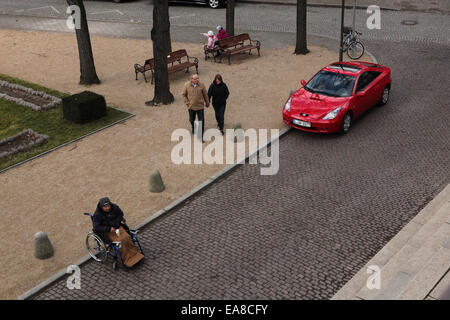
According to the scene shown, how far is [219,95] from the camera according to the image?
13.3m

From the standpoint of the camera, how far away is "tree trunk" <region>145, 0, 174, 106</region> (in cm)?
1552

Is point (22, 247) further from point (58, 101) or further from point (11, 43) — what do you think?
point (11, 43)

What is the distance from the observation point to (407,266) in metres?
8.11

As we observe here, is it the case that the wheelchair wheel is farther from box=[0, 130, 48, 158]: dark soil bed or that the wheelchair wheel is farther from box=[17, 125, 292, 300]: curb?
box=[0, 130, 48, 158]: dark soil bed

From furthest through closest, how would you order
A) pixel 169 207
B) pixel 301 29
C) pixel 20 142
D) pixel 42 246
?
pixel 301 29
pixel 20 142
pixel 169 207
pixel 42 246

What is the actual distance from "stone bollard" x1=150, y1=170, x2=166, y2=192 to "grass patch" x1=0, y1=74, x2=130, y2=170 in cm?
389

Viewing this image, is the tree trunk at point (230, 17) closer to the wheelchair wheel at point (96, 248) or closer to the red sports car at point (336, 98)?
the red sports car at point (336, 98)

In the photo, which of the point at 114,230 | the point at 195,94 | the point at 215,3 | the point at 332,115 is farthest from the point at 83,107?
the point at 215,3

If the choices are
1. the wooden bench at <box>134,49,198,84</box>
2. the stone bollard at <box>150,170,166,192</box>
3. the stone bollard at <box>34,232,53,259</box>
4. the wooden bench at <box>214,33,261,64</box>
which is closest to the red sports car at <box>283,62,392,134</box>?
the stone bollard at <box>150,170,166,192</box>

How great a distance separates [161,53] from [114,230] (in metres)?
→ 8.66

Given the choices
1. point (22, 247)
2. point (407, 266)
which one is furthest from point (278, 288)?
point (22, 247)

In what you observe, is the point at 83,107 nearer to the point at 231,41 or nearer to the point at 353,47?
the point at 231,41

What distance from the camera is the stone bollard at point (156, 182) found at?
10.8m

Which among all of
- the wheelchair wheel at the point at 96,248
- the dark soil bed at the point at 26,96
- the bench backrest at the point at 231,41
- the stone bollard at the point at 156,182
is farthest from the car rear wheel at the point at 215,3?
the wheelchair wheel at the point at 96,248
